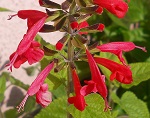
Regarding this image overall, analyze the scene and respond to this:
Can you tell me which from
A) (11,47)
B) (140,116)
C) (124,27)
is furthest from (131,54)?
(11,47)

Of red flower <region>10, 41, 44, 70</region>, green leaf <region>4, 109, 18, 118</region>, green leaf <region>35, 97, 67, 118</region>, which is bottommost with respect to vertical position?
green leaf <region>4, 109, 18, 118</region>

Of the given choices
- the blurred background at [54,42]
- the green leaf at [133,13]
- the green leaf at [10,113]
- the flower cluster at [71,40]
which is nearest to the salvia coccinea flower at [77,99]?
the flower cluster at [71,40]

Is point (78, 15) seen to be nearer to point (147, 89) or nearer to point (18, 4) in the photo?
point (18, 4)

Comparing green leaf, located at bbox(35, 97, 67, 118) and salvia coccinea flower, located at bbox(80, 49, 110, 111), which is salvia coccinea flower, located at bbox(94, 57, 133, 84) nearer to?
salvia coccinea flower, located at bbox(80, 49, 110, 111)

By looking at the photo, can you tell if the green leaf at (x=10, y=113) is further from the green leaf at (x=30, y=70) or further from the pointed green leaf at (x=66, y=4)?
the pointed green leaf at (x=66, y=4)

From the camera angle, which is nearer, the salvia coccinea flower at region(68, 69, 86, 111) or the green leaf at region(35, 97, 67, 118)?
the salvia coccinea flower at region(68, 69, 86, 111)

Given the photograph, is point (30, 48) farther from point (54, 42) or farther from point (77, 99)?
point (54, 42)

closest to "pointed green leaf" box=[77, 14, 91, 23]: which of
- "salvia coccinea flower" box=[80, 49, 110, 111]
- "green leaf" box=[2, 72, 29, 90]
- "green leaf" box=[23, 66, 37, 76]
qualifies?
"salvia coccinea flower" box=[80, 49, 110, 111]

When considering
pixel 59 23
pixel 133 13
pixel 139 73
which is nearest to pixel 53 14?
pixel 59 23
